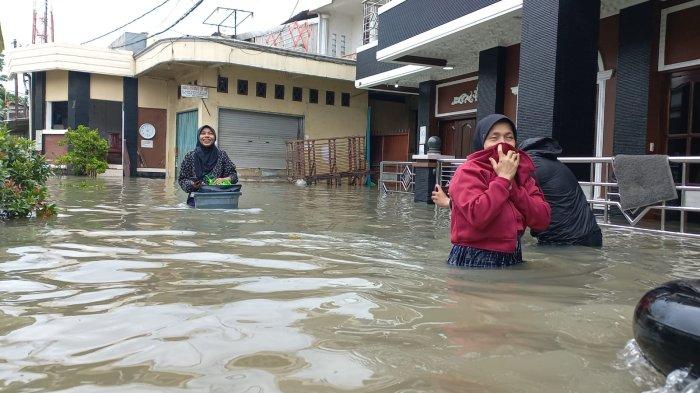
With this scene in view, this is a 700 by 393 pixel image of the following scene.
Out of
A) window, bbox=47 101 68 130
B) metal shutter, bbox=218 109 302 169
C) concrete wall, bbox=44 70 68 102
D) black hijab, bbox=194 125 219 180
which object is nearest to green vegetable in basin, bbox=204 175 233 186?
black hijab, bbox=194 125 219 180

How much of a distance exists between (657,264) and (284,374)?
3.89m

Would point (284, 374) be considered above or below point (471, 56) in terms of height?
below

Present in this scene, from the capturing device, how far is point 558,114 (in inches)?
304

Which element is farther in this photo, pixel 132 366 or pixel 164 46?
pixel 164 46

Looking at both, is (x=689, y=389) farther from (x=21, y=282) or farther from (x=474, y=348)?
(x=21, y=282)

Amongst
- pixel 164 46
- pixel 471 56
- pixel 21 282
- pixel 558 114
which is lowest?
pixel 21 282

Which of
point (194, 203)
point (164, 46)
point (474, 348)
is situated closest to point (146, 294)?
point (474, 348)

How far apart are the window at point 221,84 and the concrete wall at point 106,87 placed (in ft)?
16.5

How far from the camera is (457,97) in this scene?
15.6m

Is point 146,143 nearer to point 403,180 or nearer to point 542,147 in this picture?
point 403,180

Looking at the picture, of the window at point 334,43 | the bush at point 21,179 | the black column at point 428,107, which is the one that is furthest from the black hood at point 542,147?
the window at point 334,43

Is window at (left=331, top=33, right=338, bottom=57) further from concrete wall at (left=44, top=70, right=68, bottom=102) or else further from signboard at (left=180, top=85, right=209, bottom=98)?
concrete wall at (left=44, top=70, right=68, bottom=102)

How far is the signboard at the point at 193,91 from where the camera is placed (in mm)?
20469

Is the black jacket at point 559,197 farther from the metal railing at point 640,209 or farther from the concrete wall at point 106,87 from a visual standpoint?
the concrete wall at point 106,87
